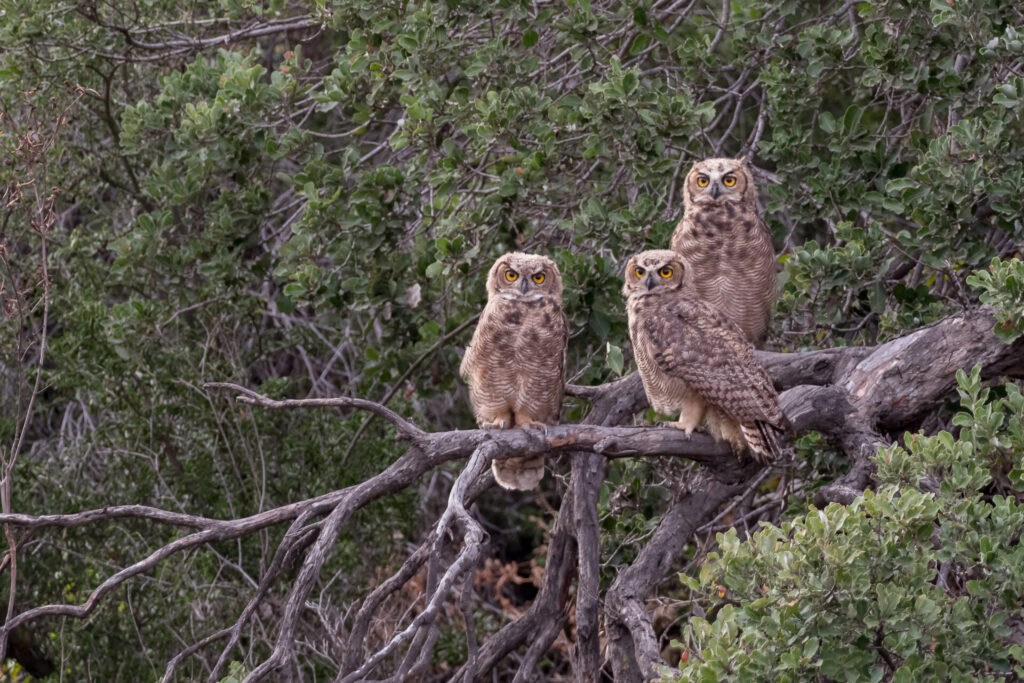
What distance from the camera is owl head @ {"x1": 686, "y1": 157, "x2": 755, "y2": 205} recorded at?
4574 millimetres

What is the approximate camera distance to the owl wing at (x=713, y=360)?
3680 millimetres

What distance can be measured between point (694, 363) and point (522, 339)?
605 millimetres

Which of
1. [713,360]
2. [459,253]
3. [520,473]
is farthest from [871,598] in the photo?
[459,253]

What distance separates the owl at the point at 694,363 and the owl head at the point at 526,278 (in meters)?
0.32

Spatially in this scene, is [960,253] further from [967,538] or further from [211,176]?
[211,176]

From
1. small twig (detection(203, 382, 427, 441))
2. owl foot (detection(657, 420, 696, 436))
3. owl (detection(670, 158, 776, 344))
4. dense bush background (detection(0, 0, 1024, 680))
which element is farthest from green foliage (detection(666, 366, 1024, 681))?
owl (detection(670, 158, 776, 344))

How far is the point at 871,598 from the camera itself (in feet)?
8.14

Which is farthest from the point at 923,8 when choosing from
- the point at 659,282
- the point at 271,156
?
the point at 271,156

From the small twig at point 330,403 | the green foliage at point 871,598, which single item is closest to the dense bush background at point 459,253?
the green foliage at point 871,598

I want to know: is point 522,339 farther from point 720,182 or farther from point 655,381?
point 720,182

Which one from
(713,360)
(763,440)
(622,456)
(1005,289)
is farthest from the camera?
(713,360)

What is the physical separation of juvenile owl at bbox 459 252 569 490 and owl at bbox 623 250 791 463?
0.31 m

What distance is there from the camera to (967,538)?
8.68ft

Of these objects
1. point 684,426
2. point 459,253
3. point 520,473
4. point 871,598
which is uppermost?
point 871,598
